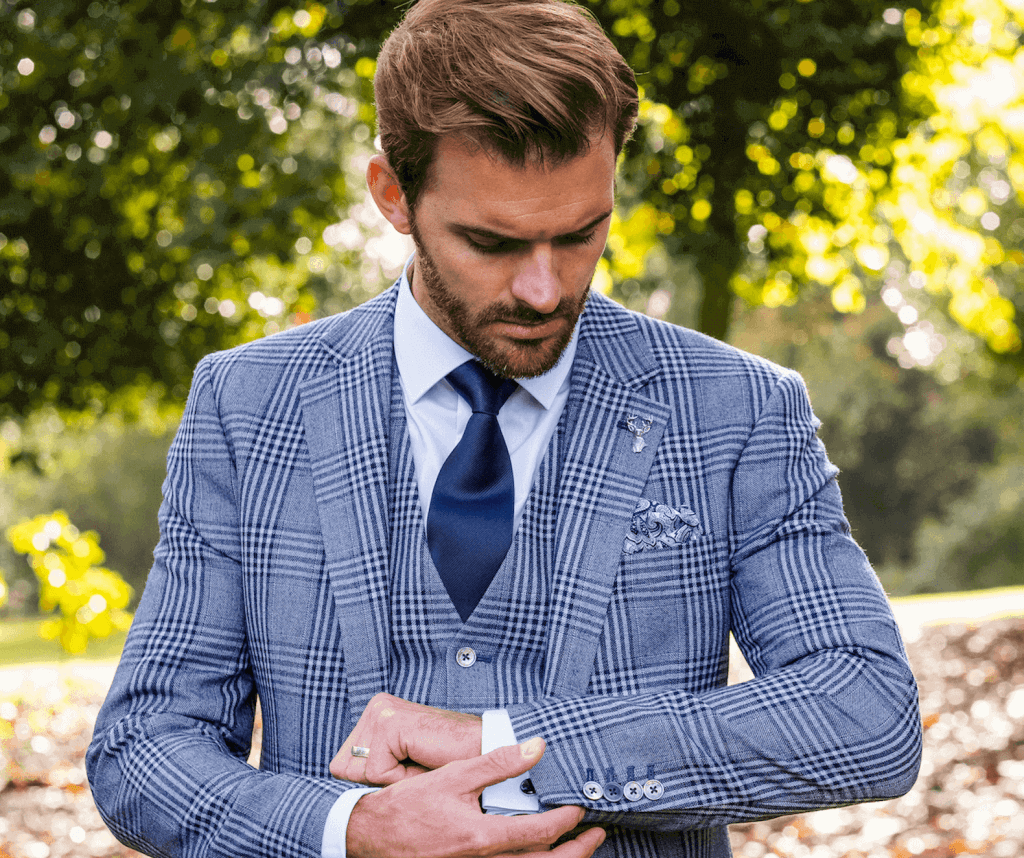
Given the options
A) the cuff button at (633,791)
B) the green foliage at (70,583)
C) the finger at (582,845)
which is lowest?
the green foliage at (70,583)

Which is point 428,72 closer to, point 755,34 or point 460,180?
point 460,180

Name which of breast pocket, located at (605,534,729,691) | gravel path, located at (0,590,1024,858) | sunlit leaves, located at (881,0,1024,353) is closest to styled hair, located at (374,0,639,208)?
breast pocket, located at (605,534,729,691)

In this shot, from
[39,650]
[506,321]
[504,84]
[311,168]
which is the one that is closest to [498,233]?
[506,321]

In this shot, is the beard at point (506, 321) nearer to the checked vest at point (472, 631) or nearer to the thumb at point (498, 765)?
the checked vest at point (472, 631)

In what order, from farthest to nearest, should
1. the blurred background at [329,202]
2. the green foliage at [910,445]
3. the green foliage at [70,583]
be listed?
the green foliage at [910,445] → the green foliage at [70,583] → the blurred background at [329,202]

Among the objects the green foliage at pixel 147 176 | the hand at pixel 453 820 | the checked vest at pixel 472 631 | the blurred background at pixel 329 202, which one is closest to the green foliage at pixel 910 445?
the blurred background at pixel 329 202

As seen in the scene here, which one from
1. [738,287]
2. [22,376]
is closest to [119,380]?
[22,376]

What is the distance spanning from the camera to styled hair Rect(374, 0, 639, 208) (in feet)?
6.92

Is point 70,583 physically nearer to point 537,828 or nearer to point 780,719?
point 537,828

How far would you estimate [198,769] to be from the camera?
1974 mm

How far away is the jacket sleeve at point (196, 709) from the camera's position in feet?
6.35

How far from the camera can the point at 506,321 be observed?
2.22m

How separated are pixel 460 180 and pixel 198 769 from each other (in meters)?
1.29

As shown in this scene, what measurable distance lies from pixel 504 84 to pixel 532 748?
131 cm
